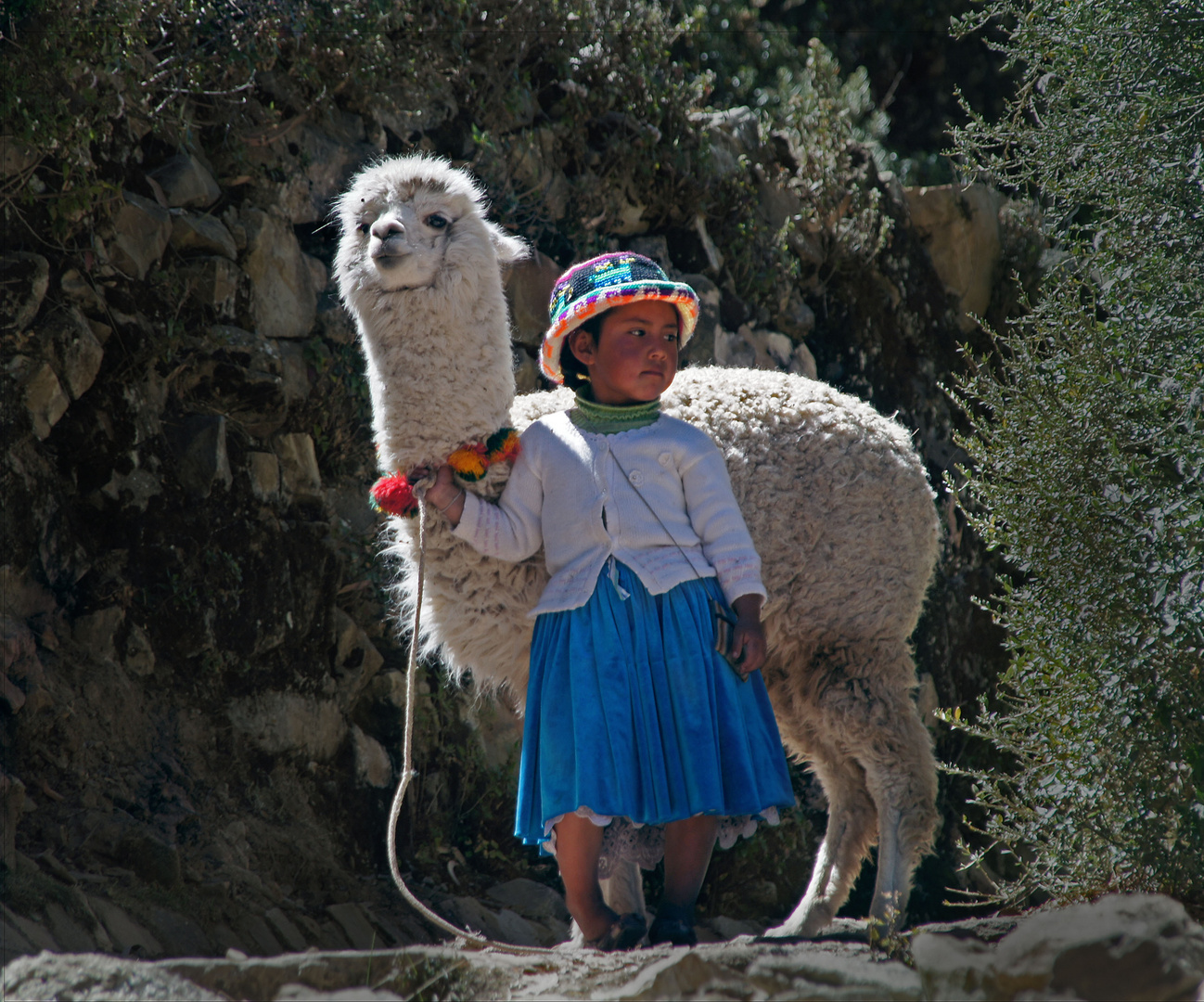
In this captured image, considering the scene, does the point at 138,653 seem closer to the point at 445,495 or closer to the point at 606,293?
the point at 445,495

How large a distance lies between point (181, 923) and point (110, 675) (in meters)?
0.87

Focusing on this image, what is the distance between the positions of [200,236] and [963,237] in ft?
15.6

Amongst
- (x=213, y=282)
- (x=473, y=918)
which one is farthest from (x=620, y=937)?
(x=213, y=282)

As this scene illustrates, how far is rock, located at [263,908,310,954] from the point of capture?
3.49m

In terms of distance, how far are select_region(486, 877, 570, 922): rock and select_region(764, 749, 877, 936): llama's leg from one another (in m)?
1.00

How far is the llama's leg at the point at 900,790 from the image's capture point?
11.2ft

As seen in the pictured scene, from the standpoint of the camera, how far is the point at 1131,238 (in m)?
3.17

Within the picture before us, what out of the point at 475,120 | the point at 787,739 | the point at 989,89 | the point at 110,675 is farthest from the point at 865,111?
the point at 110,675

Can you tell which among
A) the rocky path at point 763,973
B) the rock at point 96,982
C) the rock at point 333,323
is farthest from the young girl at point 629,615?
the rock at point 333,323

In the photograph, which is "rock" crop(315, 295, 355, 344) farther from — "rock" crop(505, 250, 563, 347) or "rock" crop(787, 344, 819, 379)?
"rock" crop(787, 344, 819, 379)

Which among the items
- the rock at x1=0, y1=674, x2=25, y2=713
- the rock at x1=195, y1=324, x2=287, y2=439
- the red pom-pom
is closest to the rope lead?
the red pom-pom

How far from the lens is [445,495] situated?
9.39 ft

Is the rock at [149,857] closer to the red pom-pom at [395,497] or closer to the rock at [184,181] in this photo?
the red pom-pom at [395,497]

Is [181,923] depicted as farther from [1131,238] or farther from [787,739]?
[1131,238]
